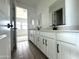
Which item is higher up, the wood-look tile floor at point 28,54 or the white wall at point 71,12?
the white wall at point 71,12

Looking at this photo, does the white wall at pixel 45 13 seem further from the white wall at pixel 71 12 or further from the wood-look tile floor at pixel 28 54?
the white wall at pixel 71 12

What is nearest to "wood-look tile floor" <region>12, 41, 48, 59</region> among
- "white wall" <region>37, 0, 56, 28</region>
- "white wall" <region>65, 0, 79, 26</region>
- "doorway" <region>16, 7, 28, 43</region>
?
"white wall" <region>37, 0, 56, 28</region>

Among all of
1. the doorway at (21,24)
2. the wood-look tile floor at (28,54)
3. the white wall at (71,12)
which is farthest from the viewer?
the doorway at (21,24)

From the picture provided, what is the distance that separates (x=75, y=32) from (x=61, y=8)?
5.50 feet

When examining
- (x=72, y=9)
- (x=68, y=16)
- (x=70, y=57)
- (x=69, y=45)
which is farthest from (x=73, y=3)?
(x=70, y=57)

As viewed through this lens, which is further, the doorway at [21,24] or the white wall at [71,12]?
the doorway at [21,24]

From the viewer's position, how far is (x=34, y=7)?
8.58 m

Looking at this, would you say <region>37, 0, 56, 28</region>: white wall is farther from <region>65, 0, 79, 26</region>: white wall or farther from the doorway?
the doorway

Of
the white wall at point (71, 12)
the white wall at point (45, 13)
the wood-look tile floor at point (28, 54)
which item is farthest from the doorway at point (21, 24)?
the white wall at point (71, 12)

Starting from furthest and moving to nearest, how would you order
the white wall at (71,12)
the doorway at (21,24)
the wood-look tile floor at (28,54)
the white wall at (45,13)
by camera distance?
the doorway at (21,24) < the white wall at (45,13) < the wood-look tile floor at (28,54) < the white wall at (71,12)

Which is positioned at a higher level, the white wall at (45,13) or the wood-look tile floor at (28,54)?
the white wall at (45,13)

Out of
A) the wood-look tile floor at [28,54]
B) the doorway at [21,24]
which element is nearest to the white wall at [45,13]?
the wood-look tile floor at [28,54]

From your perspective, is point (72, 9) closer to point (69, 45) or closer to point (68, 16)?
point (68, 16)

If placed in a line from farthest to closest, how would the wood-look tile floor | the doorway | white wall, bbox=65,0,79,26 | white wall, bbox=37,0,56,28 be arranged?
the doorway
white wall, bbox=37,0,56,28
the wood-look tile floor
white wall, bbox=65,0,79,26
